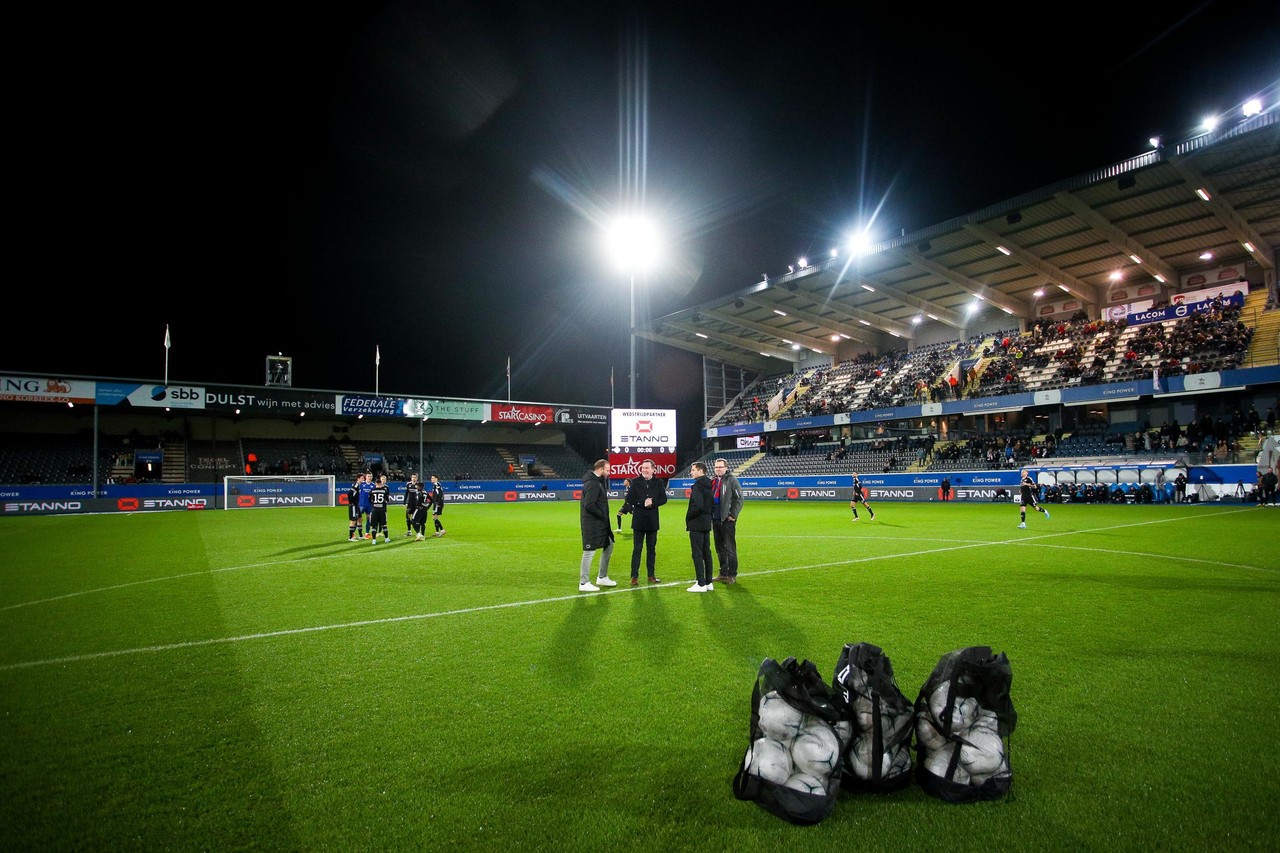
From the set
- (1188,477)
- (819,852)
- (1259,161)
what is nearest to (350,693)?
(819,852)

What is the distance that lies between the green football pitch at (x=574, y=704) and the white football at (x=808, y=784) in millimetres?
153

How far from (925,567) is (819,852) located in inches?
344

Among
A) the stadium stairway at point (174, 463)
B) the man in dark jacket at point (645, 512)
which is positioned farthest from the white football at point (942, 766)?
the stadium stairway at point (174, 463)

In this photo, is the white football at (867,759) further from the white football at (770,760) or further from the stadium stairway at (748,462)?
the stadium stairway at (748,462)

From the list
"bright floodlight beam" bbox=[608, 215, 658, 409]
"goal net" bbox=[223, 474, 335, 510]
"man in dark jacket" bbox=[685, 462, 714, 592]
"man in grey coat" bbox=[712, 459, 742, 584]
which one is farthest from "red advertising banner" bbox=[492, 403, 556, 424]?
"man in dark jacket" bbox=[685, 462, 714, 592]

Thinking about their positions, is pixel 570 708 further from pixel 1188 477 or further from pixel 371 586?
pixel 1188 477

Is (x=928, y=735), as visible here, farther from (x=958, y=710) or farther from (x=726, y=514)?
(x=726, y=514)

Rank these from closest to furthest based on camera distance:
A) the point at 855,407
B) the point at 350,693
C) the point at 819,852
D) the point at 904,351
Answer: the point at 819,852 → the point at 350,693 → the point at 855,407 → the point at 904,351

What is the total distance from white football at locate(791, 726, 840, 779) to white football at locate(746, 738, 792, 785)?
0.05 m

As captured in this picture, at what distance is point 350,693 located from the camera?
468cm

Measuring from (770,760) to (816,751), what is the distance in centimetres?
23

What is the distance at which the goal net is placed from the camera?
35062mm

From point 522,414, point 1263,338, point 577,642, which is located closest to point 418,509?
point 577,642

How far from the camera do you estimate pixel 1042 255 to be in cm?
3503
